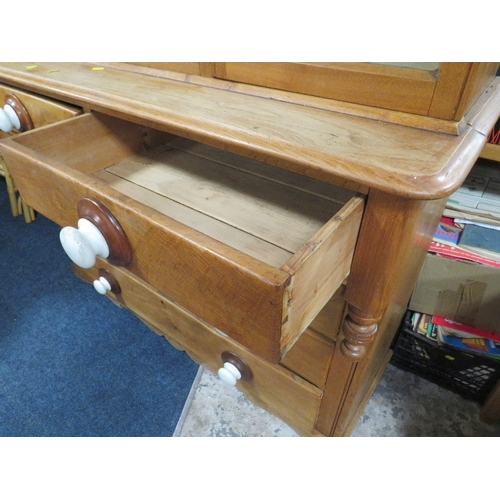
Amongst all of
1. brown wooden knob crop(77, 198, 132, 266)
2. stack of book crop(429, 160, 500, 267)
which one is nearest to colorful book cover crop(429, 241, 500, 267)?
stack of book crop(429, 160, 500, 267)

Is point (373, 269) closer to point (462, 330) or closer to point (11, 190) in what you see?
point (462, 330)

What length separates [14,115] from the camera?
83 cm

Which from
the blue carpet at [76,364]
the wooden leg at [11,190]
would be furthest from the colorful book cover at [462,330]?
the wooden leg at [11,190]

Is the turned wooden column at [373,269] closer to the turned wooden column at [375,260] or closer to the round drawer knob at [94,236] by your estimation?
the turned wooden column at [375,260]

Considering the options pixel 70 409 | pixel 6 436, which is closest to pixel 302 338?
pixel 70 409

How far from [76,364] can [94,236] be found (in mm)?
760

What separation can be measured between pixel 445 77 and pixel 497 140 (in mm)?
411

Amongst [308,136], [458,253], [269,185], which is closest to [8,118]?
[269,185]

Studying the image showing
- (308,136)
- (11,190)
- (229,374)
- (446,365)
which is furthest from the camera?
(11,190)

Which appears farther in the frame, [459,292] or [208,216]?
[459,292]

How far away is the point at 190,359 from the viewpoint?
3.62 feet

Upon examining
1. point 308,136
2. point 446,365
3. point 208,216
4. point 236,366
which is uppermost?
point 308,136

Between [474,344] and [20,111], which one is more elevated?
[20,111]

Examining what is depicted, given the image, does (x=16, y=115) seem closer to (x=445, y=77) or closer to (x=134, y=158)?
(x=134, y=158)
